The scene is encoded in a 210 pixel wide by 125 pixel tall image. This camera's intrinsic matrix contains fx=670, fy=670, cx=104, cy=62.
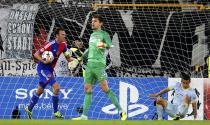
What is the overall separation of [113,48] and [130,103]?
2393 millimetres

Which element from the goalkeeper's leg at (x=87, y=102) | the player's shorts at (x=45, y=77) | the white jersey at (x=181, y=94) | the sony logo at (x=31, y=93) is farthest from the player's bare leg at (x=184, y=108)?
the sony logo at (x=31, y=93)

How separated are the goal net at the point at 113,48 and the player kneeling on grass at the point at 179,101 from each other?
122 centimetres

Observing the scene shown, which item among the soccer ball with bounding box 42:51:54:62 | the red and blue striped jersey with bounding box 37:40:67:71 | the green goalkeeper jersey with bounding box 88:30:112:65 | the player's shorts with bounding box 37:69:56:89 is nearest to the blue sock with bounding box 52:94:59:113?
the player's shorts with bounding box 37:69:56:89

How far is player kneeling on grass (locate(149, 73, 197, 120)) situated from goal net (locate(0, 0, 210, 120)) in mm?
1218

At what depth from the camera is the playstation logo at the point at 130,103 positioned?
42.8 feet

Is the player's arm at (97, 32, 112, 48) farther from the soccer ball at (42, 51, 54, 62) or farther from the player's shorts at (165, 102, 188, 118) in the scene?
the player's shorts at (165, 102, 188, 118)

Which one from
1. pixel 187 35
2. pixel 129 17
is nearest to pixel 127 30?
pixel 129 17

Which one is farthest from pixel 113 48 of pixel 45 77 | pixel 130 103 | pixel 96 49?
pixel 96 49

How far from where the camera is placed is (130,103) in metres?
13.1

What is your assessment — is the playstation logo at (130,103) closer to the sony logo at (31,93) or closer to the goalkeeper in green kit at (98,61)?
the sony logo at (31,93)

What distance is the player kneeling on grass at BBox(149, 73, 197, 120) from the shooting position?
37.6 ft

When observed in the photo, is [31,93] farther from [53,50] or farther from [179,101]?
[179,101]

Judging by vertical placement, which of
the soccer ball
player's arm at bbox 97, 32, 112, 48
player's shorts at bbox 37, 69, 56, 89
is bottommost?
player's shorts at bbox 37, 69, 56, 89

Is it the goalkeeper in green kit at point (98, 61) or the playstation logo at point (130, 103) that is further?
the playstation logo at point (130, 103)
